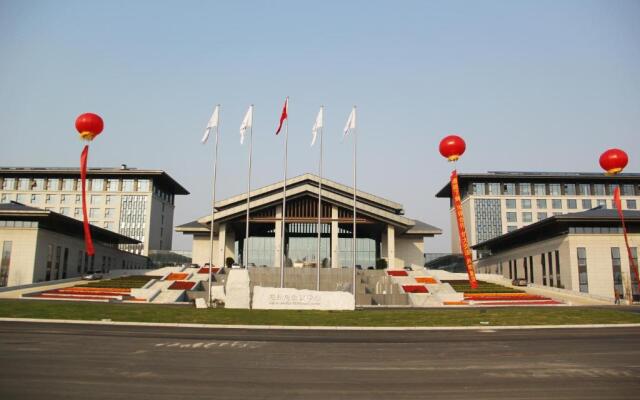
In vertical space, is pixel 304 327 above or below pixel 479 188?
below

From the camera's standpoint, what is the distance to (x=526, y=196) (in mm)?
108312

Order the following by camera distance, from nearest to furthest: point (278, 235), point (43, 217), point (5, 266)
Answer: point (5, 266) → point (43, 217) → point (278, 235)

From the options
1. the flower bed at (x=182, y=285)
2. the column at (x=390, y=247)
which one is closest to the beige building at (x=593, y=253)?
the column at (x=390, y=247)

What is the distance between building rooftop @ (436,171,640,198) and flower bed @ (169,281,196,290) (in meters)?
73.8

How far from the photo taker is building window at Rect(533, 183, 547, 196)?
10800cm

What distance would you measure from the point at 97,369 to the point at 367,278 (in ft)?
152

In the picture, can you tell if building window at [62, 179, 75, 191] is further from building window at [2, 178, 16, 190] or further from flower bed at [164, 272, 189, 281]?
flower bed at [164, 272, 189, 281]

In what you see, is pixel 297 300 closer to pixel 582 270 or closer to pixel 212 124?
pixel 212 124

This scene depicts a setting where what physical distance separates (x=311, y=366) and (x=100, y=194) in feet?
337

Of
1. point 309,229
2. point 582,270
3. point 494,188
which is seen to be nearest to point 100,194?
point 309,229

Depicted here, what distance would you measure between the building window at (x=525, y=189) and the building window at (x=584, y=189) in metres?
10.6

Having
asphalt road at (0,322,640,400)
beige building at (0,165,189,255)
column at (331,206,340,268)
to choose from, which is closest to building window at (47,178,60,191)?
beige building at (0,165,189,255)

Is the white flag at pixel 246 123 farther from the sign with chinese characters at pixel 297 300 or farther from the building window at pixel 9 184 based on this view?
the building window at pixel 9 184

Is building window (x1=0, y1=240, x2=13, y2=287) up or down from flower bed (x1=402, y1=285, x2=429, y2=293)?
up
